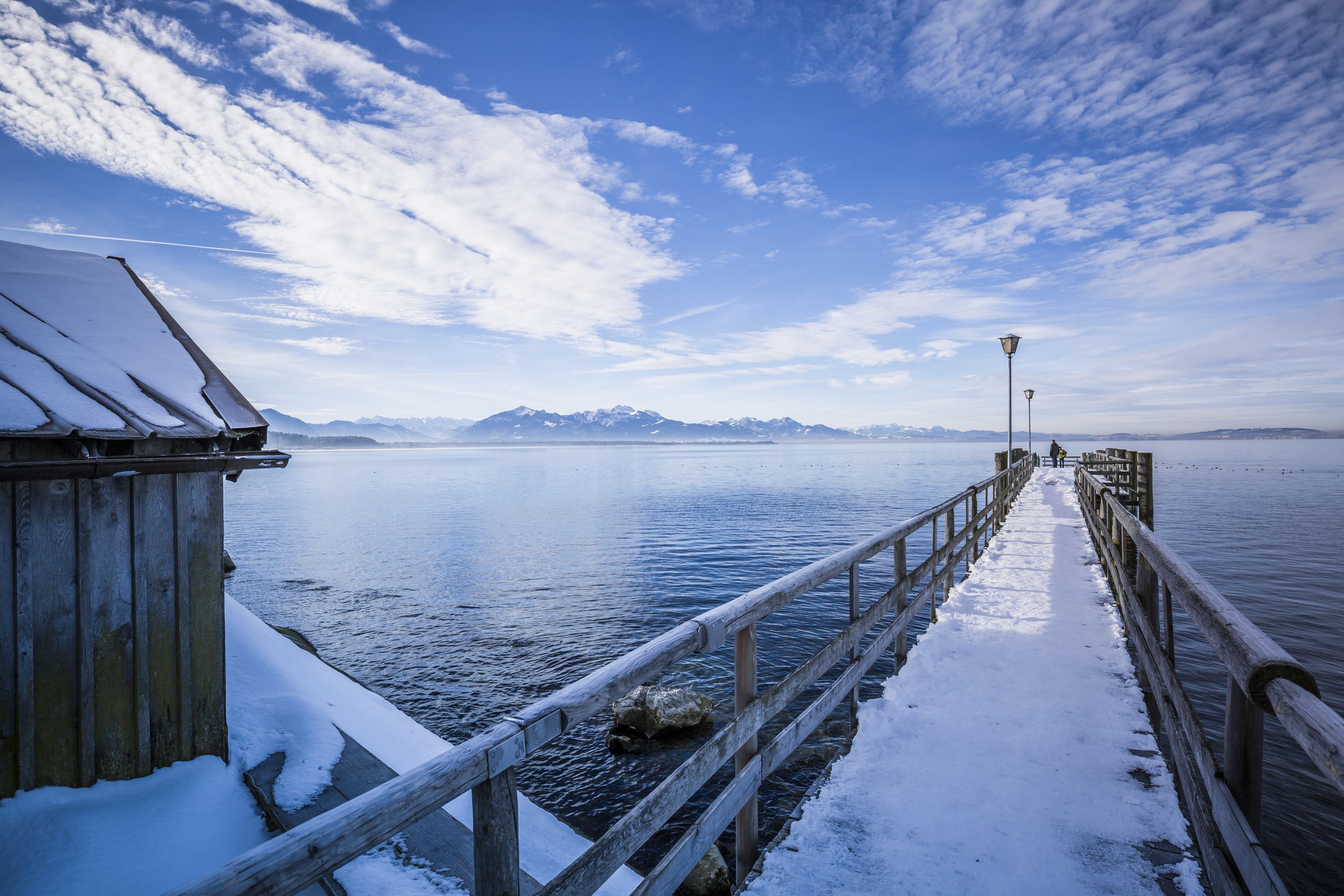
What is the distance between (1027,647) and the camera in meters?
6.32

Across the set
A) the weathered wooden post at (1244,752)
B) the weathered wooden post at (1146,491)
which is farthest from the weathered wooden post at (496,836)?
the weathered wooden post at (1146,491)

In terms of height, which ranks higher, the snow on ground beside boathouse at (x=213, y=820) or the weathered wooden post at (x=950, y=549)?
the weathered wooden post at (x=950, y=549)

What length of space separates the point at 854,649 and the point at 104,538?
519 cm

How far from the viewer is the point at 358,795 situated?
3258 mm

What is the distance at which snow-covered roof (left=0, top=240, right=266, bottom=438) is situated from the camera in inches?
155

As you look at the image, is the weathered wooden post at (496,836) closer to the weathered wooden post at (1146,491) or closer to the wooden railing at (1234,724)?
the wooden railing at (1234,724)

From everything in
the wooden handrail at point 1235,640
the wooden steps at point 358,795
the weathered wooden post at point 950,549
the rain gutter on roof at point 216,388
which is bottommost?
the wooden steps at point 358,795

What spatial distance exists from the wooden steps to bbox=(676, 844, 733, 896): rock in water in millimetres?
1975

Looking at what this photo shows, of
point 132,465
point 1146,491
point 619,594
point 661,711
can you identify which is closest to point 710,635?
point 132,465

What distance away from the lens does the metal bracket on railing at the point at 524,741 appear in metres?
1.74

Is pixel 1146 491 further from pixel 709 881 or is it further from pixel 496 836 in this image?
pixel 496 836

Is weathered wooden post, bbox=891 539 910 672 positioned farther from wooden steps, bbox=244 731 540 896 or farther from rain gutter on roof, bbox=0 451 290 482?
rain gutter on roof, bbox=0 451 290 482

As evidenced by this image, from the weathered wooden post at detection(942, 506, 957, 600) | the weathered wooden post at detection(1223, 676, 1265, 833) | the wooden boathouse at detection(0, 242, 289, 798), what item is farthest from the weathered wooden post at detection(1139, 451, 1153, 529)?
the wooden boathouse at detection(0, 242, 289, 798)

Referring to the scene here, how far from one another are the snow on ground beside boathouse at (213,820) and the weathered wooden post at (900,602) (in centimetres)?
308
